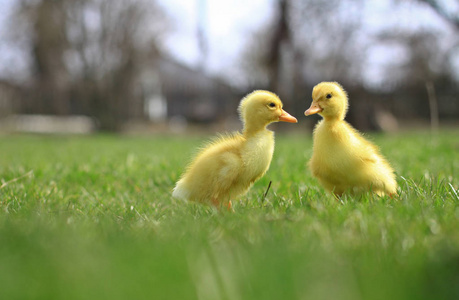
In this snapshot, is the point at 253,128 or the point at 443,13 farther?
the point at 443,13

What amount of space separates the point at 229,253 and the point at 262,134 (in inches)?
39.0

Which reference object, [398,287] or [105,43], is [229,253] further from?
[105,43]

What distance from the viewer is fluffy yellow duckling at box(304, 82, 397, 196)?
6.72 feet

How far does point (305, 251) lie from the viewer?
1.15 metres

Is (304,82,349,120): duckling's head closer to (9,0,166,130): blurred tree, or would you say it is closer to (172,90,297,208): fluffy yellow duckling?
(172,90,297,208): fluffy yellow duckling

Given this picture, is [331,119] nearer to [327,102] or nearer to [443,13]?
[327,102]

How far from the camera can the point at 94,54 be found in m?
20.0

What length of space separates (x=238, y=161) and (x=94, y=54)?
19783 millimetres

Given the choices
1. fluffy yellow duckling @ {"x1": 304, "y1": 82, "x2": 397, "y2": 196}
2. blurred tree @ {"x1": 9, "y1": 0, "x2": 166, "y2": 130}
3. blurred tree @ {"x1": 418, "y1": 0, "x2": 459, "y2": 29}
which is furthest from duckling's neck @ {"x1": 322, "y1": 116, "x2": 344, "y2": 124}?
blurred tree @ {"x1": 9, "y1": 0, "x2": 166, "y2": 130}

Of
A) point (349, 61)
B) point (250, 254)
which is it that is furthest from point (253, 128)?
point (349, 61)

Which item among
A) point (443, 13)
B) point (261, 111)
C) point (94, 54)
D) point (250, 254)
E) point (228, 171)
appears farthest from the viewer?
point (94, 54)

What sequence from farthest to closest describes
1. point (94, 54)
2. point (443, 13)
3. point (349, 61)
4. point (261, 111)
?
1. point (94, 54)
2. point (349, 61)
3. point (443, 13)
4. point (261, 111)

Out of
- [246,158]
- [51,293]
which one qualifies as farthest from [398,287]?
[246,158]

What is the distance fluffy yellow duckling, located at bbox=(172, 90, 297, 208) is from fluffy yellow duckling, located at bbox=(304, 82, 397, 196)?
20cm
